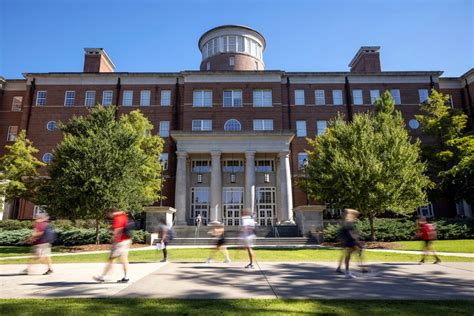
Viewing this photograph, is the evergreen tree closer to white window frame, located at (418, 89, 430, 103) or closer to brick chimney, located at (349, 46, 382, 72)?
white window frame, located at (418, 89, 430, 103)

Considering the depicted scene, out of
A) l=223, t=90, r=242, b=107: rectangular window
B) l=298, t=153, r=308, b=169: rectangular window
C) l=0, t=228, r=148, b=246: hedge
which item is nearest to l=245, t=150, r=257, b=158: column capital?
l=298, t=153, r=308, b=169: rectangular window

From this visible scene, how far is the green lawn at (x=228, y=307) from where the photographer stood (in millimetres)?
5703

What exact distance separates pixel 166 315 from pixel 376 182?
64.0 ft

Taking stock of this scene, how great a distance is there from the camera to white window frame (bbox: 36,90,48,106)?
136ft

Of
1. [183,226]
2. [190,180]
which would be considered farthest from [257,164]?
[183,226]

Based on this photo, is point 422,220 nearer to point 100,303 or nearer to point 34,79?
point 100,303

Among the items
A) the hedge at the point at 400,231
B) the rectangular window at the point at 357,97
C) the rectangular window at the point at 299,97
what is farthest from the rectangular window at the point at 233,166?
the rectangular window at the point at 357,97

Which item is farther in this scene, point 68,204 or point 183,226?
point 183,226

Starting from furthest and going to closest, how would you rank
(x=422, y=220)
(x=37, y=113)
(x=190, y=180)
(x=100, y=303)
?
(x=37, y=113) → (x=190, y=180) → (x=422, y=220) → (x=100, y=303)

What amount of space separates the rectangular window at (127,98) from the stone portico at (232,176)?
1089 centimetres

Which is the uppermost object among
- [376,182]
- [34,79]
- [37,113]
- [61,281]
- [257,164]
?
[34,79]

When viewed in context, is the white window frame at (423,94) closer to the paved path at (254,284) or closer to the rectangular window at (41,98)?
the paved path at (254,284)

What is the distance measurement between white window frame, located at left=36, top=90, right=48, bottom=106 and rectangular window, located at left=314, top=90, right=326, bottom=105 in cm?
3369

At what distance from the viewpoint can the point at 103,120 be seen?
2497 cm
